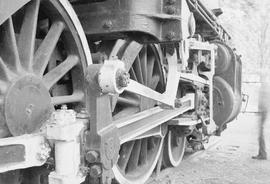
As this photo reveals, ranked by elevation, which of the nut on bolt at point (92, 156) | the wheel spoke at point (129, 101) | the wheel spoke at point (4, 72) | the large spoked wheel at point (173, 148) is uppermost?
the wheel spoke at point (4, 72)

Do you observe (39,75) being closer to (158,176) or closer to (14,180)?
(14,180)

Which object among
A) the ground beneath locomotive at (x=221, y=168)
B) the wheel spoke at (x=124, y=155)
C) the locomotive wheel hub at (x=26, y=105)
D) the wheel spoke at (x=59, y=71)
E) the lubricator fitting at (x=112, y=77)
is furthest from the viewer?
the ground beneath locomotive at (x=221, y=168)

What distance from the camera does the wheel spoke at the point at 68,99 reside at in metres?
2.13

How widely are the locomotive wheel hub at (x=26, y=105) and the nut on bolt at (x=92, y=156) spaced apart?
0.43 meters

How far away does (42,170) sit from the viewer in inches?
78.3

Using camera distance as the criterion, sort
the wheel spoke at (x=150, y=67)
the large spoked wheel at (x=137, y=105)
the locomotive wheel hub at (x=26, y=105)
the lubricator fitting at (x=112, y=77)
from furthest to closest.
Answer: the wheel spoke at (x=150, y=67), the large spoked wheel at (x=137, y=105), the locomotive wheel hub at (x=26, y=105), the lubricator fitting at (x=112, y=77)

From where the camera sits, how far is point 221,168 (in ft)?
14.7

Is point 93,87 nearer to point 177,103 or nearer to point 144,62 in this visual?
point 144,62

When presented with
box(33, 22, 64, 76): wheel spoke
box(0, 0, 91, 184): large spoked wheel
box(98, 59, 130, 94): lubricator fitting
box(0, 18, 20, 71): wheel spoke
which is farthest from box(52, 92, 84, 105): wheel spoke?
box(98, 59, 130, 94): lubricator fitting

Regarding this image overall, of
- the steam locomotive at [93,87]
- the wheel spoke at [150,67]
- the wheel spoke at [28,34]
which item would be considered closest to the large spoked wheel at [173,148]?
the steam locomotive at [93,87]

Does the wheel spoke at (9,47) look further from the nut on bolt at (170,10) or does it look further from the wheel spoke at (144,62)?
the wheel spoke at (144,62)

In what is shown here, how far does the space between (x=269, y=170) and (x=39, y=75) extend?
352 cm

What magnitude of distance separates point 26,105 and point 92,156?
0.49 meters

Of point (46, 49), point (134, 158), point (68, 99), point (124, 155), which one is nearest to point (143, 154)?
point (134, 158)
